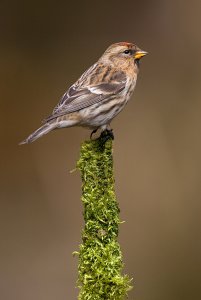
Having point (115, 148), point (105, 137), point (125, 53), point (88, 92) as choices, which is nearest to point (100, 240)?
point (105, 137)

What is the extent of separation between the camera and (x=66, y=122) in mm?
4359

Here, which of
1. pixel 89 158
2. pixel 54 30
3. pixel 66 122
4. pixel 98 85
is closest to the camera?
pixel 89 158

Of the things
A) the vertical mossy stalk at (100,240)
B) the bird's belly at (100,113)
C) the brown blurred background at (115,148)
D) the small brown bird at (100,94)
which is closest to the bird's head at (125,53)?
the small brown bird at (100,94)

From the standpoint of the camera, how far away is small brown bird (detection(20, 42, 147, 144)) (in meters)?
4.38

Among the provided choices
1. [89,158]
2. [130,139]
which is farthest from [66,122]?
[130,139]

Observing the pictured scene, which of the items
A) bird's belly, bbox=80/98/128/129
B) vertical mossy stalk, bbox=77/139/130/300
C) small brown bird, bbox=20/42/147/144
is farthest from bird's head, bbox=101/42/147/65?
vertical mossy stalk, bbox=77/139/130/300

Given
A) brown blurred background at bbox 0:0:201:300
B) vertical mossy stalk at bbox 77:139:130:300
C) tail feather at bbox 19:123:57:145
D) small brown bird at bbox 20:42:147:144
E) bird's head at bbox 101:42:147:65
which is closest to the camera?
vertical mossy stalk at bbox 77:139:130:300

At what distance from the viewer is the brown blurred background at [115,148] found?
6637 mm

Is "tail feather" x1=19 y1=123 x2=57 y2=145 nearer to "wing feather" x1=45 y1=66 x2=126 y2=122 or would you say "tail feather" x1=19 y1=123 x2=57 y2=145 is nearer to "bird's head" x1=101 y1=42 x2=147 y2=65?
"wing feather" x1=45 y1=66 x2=126 y2=122

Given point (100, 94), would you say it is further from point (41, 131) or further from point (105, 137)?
point (105, 137)

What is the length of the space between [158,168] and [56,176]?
3.04 ft

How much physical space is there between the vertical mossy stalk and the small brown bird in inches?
37.6

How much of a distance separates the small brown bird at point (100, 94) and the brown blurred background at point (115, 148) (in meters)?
1.66

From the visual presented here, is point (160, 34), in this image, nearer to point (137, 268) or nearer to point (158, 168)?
point (158, 168)
